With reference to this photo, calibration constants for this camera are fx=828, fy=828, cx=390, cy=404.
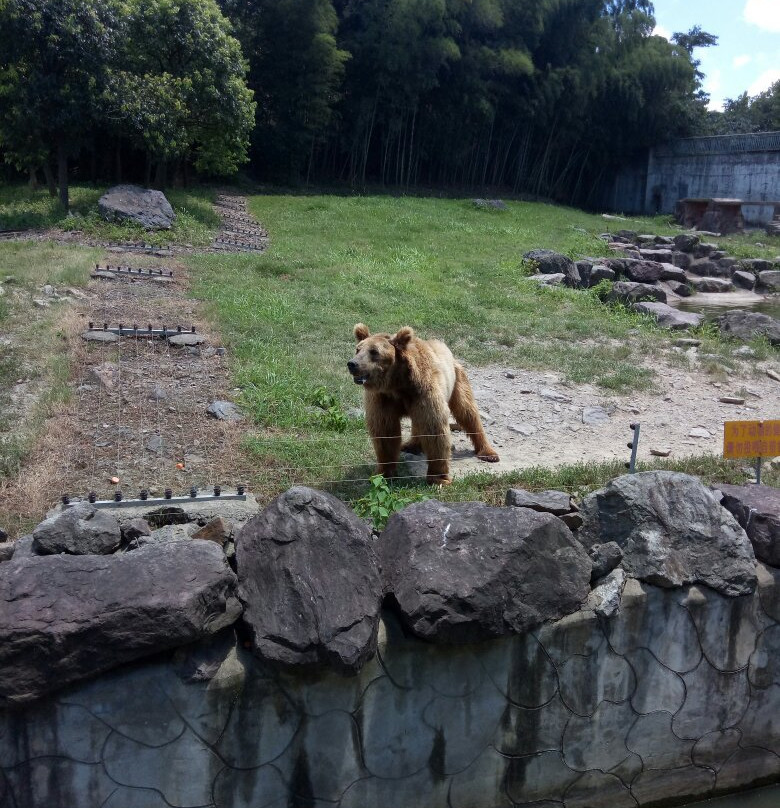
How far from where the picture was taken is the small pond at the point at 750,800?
4.62m

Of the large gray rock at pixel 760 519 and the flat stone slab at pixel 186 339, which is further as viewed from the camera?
the flat stone slab at pixel 186 339

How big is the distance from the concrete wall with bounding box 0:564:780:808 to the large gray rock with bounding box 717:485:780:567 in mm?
133

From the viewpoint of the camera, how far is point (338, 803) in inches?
148

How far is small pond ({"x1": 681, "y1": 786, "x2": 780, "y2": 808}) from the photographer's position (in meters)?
4.62

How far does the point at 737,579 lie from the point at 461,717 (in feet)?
5.26

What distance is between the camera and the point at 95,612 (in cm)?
320

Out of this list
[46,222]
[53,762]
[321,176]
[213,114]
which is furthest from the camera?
[321,176]

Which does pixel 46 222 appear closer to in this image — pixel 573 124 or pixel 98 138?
pixel 98 138

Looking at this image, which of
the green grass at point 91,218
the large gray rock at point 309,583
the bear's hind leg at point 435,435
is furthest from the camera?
the green grass at point 91,218

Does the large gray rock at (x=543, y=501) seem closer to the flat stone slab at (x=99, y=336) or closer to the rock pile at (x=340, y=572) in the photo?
the rock pile at (x=340, y=572)

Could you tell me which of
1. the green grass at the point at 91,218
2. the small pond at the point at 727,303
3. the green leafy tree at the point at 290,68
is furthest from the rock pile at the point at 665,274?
the green leafy tree at the point at 290,68

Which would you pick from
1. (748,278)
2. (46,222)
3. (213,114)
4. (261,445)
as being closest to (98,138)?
(213,114)

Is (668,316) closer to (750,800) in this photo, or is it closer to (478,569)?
(750,800)

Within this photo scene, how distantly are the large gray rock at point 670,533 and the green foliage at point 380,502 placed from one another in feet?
4.24
